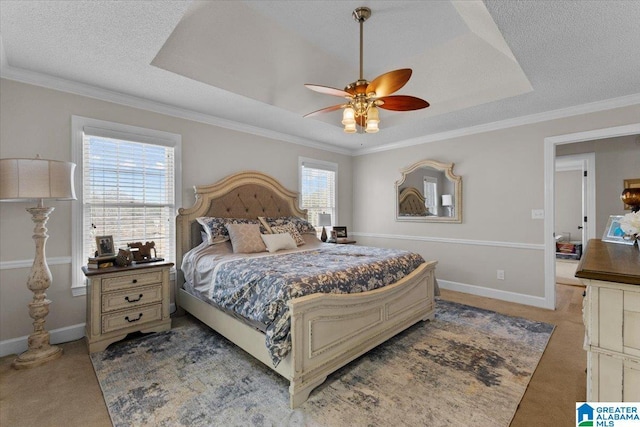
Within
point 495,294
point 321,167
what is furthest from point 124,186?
point 495,294

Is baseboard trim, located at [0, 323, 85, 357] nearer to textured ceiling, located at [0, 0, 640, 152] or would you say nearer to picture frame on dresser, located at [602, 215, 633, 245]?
textured ceiling, located at [0, 0, 640, 152]

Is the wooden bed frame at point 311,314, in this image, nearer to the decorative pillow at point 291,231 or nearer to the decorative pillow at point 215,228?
the decorative pillow at point 215,228

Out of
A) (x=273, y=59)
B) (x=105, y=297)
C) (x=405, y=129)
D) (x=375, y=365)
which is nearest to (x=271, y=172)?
(x=273, y=59)

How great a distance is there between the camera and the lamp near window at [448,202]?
448 centimetres

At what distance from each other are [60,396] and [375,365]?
2206mm

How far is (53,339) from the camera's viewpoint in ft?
8.86

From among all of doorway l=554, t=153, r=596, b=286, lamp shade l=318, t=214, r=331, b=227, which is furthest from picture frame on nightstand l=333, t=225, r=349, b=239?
doorway l=554, t=153, r=596, b=286

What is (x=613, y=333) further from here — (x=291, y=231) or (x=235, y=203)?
(x=235, y=203)

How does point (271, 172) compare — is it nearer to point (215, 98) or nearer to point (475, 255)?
point (215, 98)

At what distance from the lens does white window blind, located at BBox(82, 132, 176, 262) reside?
2.92m

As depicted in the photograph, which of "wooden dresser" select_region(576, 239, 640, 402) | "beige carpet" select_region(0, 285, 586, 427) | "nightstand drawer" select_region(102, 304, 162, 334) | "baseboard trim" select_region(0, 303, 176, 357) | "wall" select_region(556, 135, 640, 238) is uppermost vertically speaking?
"wall" select_region(556, 135, 640, 238)

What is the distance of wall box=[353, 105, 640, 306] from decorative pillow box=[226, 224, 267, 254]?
2.73 m

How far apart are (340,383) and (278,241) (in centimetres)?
171

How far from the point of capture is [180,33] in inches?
97.9
